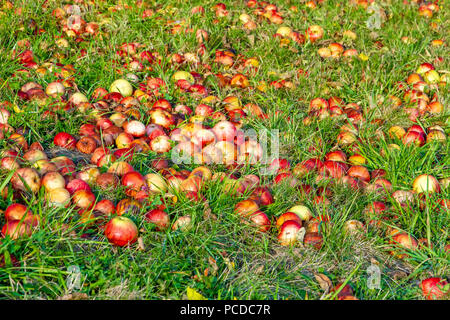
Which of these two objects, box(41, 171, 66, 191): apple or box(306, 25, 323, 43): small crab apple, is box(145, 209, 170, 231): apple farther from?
box(306, 25, 323, 43): small crab apple

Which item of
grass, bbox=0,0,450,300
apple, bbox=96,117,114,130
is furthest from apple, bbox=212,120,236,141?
apple, bbox=96,117,114,130

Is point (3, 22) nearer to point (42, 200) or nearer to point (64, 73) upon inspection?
point (64, 73)

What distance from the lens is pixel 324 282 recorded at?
2664 mm

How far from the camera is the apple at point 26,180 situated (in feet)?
9.86

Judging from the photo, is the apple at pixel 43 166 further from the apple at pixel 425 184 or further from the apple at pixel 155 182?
the apple at pixel 425 184

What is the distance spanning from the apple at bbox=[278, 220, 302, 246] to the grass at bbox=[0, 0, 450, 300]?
5cm

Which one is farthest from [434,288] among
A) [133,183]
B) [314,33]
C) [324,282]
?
[314,33]

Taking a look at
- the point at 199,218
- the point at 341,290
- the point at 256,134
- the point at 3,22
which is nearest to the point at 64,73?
the point at 3,22

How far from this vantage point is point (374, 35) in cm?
550

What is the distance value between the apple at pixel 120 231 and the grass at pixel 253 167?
51 millimetres

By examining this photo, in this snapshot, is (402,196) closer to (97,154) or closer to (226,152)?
(226,152)

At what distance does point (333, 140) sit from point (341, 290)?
1643 mm

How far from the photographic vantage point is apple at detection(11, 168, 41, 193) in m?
3.01
